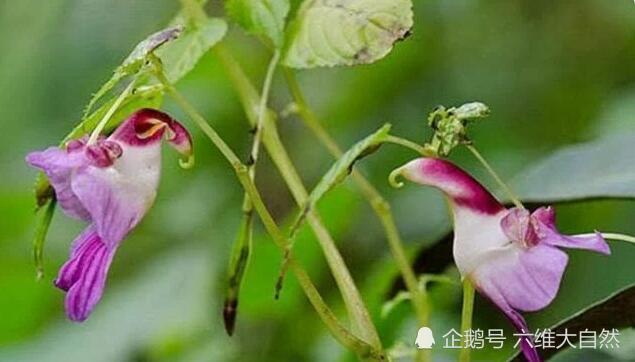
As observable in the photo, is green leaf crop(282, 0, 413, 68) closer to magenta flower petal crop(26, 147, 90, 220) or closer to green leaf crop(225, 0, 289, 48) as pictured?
green leaf crop(225, 0, 289, 48)

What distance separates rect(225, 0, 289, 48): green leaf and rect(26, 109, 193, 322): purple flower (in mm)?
90

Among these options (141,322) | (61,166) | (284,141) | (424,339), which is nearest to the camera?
(61,166)

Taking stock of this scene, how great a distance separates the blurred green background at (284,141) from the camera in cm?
84

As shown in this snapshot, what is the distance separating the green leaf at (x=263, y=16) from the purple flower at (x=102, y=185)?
0.09 metres

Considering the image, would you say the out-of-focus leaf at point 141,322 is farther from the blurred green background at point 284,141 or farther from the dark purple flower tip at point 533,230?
the dark purple flower tip at point 533,230

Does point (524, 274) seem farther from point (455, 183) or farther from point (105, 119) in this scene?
point (105, 119)

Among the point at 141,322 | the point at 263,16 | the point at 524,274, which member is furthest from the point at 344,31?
the point at 141,322

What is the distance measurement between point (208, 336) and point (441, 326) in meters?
0.17

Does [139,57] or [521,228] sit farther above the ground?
[139,57]

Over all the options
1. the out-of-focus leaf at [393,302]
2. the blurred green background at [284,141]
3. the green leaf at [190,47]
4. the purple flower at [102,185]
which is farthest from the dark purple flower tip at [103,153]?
the blurred green background at [284,141]

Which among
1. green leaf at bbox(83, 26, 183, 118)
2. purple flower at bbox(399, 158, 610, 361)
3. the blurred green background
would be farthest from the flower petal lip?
the blurred green background

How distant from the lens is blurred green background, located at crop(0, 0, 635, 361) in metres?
0.84

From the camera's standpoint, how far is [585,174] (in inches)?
25.1

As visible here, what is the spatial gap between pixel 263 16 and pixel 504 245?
0.16 m
